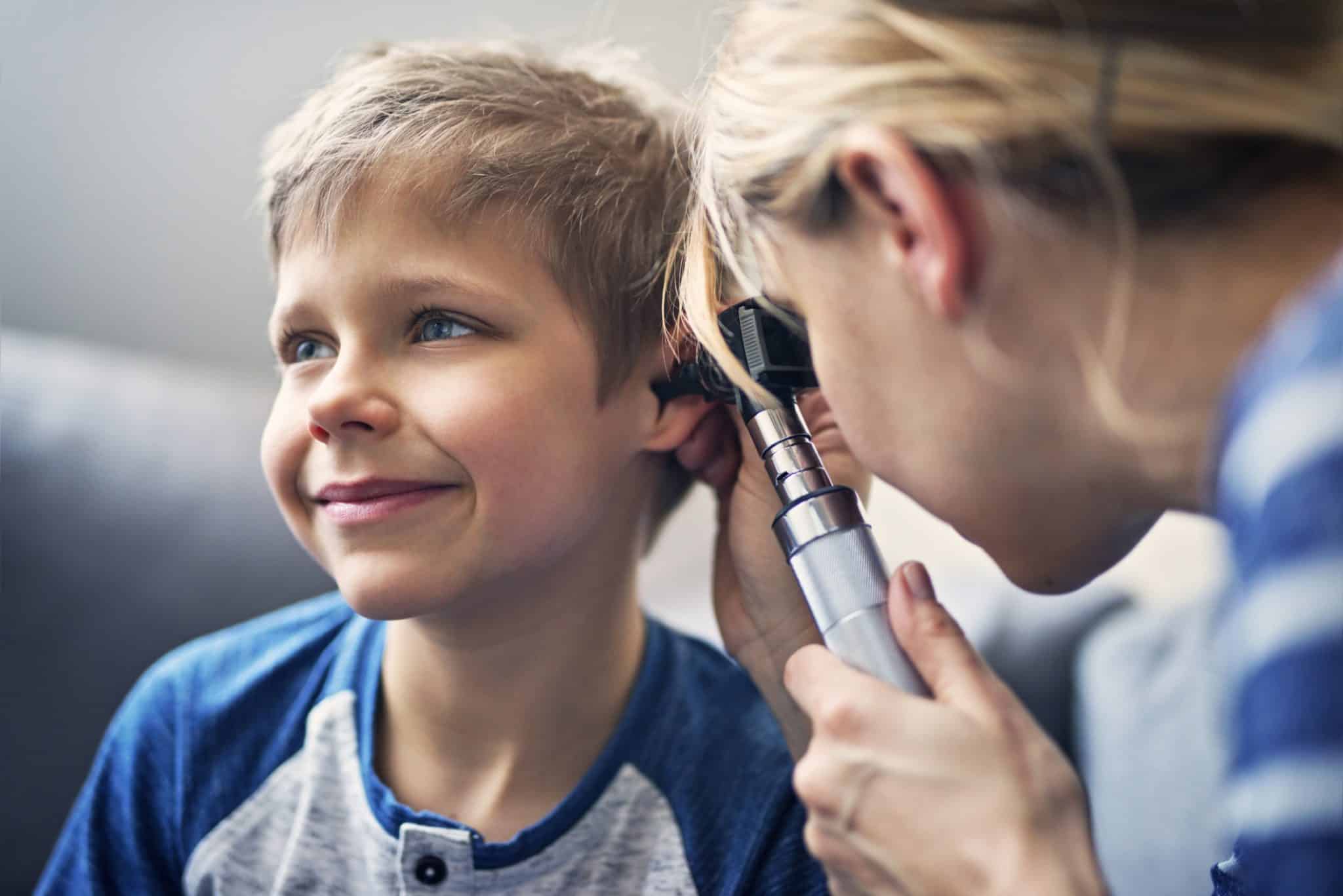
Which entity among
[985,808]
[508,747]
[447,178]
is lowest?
[985,808]

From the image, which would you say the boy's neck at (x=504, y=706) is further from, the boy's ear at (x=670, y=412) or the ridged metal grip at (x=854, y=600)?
the ridged metal grip at (x=854, y=600)

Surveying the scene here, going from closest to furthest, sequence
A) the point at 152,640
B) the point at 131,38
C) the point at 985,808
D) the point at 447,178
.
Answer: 1. the point at 985,808
2. the point at 447,178
3. the point at 152,640
4. the point at 131,38

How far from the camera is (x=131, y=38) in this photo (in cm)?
111

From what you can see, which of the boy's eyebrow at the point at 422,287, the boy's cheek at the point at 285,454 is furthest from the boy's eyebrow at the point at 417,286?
the boy's cheek at the point at 285,454

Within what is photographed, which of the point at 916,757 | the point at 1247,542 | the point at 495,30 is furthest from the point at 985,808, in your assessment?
the point at 495,30

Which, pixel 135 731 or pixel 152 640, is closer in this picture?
pixel 135 731

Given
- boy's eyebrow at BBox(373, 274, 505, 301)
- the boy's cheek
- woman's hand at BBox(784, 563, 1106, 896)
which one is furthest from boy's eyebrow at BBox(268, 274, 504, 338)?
woman's hand at BBox(784, 563, 1106, 896)

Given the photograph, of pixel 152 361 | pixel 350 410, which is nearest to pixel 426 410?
pixel 350 410

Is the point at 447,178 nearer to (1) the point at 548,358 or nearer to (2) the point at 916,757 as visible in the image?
(1) the point at 548,358

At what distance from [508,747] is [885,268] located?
1.51 ft

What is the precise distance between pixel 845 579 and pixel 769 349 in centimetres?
15

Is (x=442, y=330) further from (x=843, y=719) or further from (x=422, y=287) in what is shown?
(x=843, y=719)

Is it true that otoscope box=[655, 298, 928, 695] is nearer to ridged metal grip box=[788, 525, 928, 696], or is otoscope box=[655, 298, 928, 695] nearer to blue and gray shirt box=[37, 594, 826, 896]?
ridged metal grip box=[788, 525, 928, 696]

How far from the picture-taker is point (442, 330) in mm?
712
